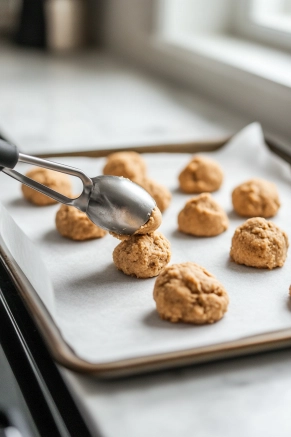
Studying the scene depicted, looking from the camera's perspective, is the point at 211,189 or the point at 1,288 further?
the point at 211,189

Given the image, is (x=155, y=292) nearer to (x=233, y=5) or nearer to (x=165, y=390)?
(x=165, y=390)

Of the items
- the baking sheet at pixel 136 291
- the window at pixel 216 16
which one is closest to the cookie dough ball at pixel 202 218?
the baking sheet at pixel 136 291

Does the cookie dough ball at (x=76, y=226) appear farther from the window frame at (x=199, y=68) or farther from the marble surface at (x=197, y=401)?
the window frame at (x=199, y=68)

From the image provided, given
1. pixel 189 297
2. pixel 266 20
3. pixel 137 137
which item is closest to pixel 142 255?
pixel 189 297

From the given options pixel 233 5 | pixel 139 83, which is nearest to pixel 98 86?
→ pixel 139 83

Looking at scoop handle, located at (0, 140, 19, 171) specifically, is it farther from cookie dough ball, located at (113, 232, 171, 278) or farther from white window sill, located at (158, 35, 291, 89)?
white window sill, located at (158, 35, 291, 89)

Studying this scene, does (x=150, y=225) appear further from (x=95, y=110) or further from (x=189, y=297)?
(x=95, y=110)
